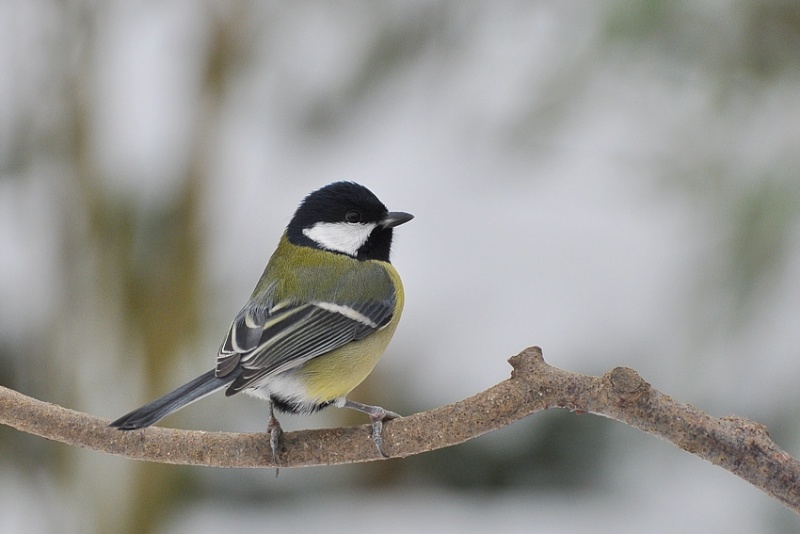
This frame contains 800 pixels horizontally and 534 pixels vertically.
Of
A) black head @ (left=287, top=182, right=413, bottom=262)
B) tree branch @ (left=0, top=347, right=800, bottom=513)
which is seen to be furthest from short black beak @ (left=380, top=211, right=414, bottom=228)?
tree branch @ (left=0, top=347, right=800, bottom=513)

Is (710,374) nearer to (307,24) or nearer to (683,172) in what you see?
(683,172)

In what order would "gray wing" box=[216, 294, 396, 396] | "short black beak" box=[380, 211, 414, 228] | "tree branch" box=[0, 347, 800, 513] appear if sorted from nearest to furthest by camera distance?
"tree branch" box=[0, 347, 800, 513]
"gray wing" box=[216, 294, 396, 396]
"short black beak" box=[380, 211, 414, 228]

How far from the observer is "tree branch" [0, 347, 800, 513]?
2.23 ft

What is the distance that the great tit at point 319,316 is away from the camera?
824 millimetres

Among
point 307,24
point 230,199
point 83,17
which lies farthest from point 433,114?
point 83,17

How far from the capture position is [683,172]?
1.33 metres

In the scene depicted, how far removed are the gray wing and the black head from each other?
83 millimetres

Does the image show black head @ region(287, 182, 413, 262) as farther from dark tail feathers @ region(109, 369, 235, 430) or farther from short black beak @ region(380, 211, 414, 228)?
dark tail feathers @ region(109, 369, 235, 430)

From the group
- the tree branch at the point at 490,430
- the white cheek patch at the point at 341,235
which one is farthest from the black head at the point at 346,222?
the tree branch at the point at 490,430

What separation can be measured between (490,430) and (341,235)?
1.18ft

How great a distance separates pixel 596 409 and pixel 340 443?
0.86ft

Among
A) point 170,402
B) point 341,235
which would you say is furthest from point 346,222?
point 170,402

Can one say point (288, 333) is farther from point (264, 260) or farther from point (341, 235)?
point (264, 260)

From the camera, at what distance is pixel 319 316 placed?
94cm
